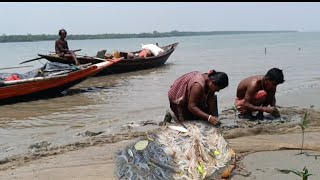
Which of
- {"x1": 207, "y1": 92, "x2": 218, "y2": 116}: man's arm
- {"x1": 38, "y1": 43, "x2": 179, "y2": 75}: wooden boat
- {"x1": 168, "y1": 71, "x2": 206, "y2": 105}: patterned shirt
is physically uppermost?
{"x1": 168, "y1": 71, "x2": 206, "y2": 105}: patterned shirt

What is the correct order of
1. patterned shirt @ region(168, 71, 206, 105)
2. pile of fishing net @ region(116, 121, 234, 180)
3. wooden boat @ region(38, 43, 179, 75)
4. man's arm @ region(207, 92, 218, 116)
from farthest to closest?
wooden boat @ region(38, 43, 179, 75) < man's arm @ region(207, 92, 218, 116) < patterned shirt @ region(168, 71, 206, 105) < pile of fishing net @ region(116, 121, 234, 180)

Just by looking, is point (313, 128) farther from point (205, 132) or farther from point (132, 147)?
point (132, 147)

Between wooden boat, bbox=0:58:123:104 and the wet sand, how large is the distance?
14.6 feet

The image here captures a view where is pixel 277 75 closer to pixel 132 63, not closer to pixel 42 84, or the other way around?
pixel 42 84

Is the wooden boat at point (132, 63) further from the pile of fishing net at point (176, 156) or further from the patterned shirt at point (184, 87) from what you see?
the pile of fishing net at point (176, 156)

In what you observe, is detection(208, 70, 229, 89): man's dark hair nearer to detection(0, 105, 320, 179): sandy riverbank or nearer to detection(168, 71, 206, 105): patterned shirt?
detection(168, 71, 206, 105): patterned shirt

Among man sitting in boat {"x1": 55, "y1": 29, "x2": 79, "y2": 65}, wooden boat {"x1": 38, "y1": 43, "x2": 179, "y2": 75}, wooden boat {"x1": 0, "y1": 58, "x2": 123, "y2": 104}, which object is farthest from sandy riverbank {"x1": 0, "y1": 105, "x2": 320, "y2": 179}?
wooden boat {"x1": 38, "y1": 43, "x2": 179, "y2": 75}

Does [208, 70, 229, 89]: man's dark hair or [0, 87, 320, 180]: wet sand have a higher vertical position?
[208, 70, 229, 89]: man's dark hair

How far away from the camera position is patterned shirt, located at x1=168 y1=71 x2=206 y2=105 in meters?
4.78

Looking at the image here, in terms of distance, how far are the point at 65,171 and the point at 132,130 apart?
7.57ft

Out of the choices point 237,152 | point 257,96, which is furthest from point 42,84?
point 237,152

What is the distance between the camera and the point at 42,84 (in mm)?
10547

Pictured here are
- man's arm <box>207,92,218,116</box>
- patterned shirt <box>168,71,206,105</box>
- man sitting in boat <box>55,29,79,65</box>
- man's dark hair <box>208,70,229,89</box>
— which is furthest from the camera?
man sitting in boat <box>55,29,79,65</box>

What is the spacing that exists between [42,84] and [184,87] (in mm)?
6582
